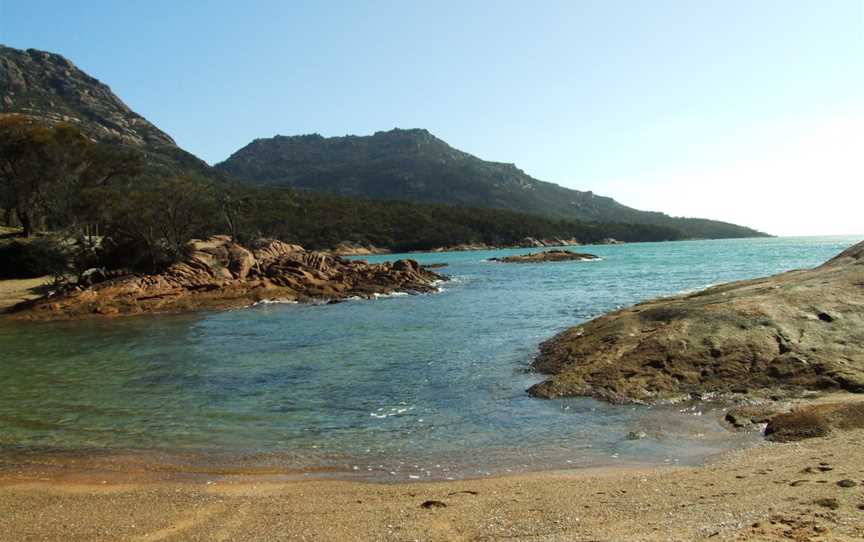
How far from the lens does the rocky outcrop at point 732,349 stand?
11.0m

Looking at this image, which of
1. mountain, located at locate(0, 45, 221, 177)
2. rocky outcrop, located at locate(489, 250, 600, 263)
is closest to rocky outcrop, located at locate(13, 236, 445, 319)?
rocky outcrop, located at locate(489, 250, 600, 263)

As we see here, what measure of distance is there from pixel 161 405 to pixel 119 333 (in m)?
14.9

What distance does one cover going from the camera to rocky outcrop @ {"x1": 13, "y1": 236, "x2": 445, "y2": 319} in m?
33.8

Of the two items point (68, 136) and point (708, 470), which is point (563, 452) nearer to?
point (708, 470)

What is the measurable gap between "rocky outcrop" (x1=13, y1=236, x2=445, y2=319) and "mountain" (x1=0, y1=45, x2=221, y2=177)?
294ft

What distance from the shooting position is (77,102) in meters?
152

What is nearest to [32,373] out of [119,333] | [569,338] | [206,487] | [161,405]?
[161,405]

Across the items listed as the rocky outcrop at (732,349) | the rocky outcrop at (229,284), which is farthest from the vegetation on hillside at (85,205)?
the rocky outcrop at (732,349)

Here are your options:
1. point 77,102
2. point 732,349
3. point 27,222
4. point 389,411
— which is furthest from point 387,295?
point 77,102

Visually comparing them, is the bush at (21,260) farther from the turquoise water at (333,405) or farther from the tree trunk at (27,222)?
the turquoise water at (333,405)

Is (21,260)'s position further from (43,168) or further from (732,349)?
(732,349)

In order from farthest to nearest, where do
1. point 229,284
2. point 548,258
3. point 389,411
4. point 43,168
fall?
1. point 548,258
2. point 43,168
3. point 229,284
4. point 389,411

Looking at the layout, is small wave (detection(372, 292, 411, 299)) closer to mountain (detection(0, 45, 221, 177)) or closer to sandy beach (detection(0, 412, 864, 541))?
sandy beach (detection(0, 412, 864, 541))

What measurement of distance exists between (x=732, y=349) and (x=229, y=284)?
35.1m
